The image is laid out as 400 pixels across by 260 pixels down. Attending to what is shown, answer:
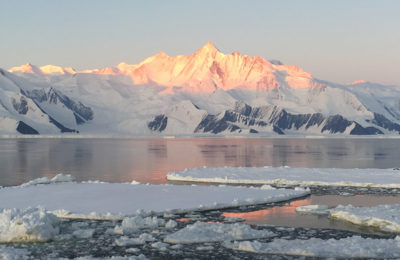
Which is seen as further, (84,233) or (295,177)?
(295,177)

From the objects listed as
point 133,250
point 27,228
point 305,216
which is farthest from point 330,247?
point 27,228

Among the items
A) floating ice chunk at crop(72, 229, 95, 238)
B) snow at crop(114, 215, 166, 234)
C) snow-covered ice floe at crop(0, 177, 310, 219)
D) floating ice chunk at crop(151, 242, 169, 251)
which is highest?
snow-covered ice floe at crop(0, 177, 310, 219)

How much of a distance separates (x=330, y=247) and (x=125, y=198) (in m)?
13.4

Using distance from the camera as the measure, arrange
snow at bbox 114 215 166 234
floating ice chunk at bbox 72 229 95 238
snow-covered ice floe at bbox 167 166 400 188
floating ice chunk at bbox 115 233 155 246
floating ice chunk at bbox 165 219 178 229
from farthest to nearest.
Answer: snow-covered ice floe at bbox 167 166 400 188 → floating ice chunk at bbox 165 219 178 229 → snow at bbox 114 215 166 234 → floating ice chunk at bbox 72 229 95 238 → floating ice chunk at bbox 115 233 155 246

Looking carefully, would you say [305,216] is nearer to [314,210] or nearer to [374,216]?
[314,210]

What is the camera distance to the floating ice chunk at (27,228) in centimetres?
1916

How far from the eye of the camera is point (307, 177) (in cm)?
3984

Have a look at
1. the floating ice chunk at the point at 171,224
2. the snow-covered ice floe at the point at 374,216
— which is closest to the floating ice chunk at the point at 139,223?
the floating ice chunk at the point at 171,224

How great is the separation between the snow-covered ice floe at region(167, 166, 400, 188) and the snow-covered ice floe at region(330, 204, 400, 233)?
11808mm

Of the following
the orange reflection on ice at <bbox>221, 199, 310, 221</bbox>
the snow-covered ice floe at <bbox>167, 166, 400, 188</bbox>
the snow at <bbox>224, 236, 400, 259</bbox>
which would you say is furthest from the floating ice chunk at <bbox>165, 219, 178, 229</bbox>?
the snow-covered ice floe at <bbox>167, 166, 400, 188</bbox>

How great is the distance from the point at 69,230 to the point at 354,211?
503 inches

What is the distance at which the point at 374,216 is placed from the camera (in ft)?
73.8

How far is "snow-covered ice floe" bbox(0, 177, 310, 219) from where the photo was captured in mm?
24734

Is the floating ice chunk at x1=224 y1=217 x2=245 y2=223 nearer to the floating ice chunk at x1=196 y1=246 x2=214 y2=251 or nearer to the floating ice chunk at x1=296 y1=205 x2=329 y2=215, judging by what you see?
the floating ice chunk at x1=296 y1=205 x2=329 y2=215
